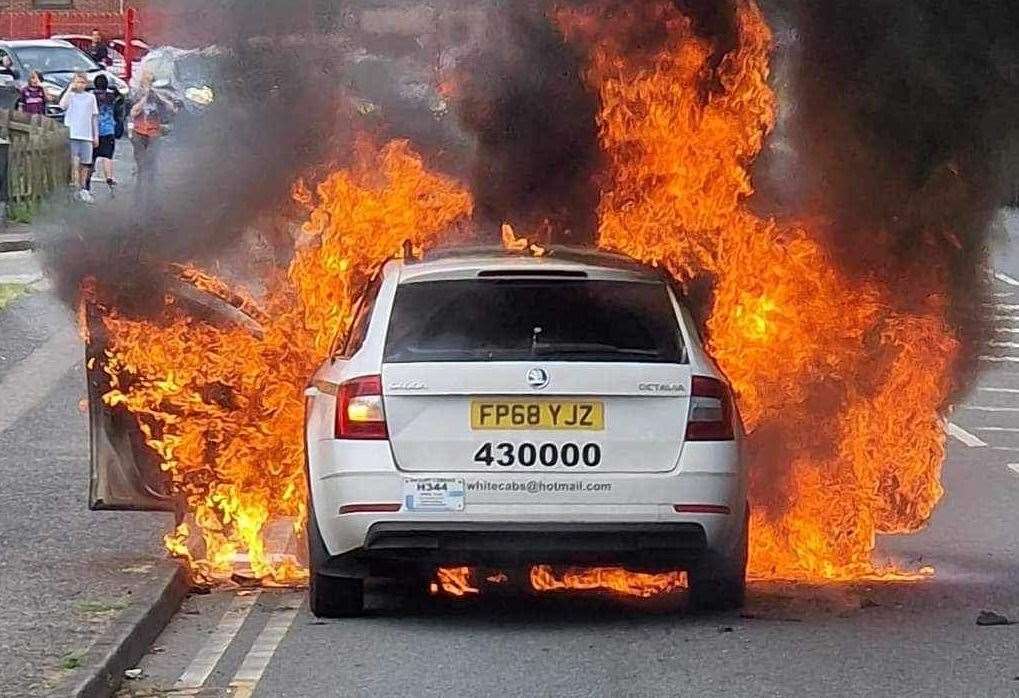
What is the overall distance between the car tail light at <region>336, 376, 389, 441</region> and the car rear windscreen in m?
0.15

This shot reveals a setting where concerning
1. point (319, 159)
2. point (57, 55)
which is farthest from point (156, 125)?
point (57, 55)

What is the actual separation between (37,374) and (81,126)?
1099 centimetres

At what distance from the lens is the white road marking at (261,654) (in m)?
7.26

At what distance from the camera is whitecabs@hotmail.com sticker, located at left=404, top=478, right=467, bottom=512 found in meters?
7.79

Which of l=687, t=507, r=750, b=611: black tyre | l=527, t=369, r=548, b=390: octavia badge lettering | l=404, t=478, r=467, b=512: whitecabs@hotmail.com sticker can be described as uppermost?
l=527, t=369, r=548, b=390: octavia badge lettering

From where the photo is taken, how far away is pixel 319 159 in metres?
10.7

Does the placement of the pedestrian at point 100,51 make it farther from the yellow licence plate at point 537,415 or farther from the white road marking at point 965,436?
the yellow licence plate at point 537,415

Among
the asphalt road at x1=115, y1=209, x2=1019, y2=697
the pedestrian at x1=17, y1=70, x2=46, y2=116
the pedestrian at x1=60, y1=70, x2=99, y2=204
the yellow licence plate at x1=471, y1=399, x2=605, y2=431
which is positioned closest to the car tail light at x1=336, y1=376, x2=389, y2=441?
the yellow licence plate at x1=471, y1=399, x2=605, y2=431

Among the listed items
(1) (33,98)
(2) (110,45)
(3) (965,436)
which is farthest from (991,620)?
(2) (110,45)

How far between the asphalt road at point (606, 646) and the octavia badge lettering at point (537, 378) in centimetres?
101

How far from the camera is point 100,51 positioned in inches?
1486

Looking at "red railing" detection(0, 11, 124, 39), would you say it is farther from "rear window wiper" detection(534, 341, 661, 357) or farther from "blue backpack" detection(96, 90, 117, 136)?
"rear window wiper" detection(534, 341, 661, 357)

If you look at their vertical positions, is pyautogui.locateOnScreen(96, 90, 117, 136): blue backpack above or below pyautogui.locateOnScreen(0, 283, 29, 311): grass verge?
above

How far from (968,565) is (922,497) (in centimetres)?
40
